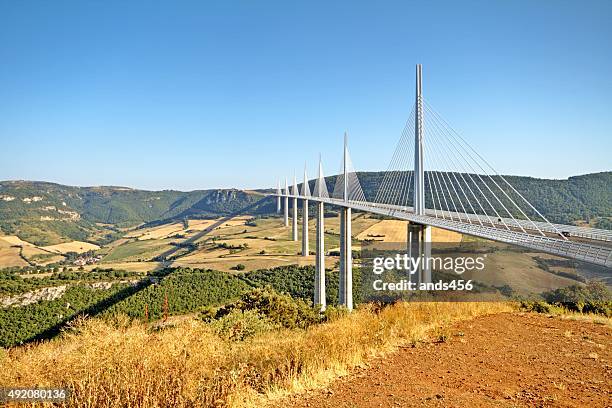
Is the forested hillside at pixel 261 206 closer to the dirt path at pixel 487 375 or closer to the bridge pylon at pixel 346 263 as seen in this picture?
the bridge pylon at pixel 346 263

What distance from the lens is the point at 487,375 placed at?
4.95 metres

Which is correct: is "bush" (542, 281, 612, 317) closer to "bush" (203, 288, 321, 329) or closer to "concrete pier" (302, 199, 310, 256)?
"bush" (203, 288, 321, 329)

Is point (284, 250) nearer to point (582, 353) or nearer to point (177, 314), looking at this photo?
point (177, 314)

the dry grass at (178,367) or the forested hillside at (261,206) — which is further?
the forested hillside at (261,206)

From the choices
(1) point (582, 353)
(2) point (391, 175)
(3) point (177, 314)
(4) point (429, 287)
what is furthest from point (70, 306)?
(1) point (582, 353)

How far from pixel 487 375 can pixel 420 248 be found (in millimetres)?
12864

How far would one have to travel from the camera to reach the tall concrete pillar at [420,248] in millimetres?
15859

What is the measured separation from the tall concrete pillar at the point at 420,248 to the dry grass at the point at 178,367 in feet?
34.6

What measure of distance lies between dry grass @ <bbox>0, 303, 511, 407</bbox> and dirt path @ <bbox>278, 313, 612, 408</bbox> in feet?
1.18

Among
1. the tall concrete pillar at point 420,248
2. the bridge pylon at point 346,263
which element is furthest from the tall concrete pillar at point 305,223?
the tall concrete pillar at point 420,248

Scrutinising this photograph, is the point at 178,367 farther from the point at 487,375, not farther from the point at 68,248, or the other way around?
the point at 68,248

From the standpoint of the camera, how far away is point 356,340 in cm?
589

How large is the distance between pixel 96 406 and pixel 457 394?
392cm

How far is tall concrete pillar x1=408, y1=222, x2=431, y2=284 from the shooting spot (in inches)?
624
